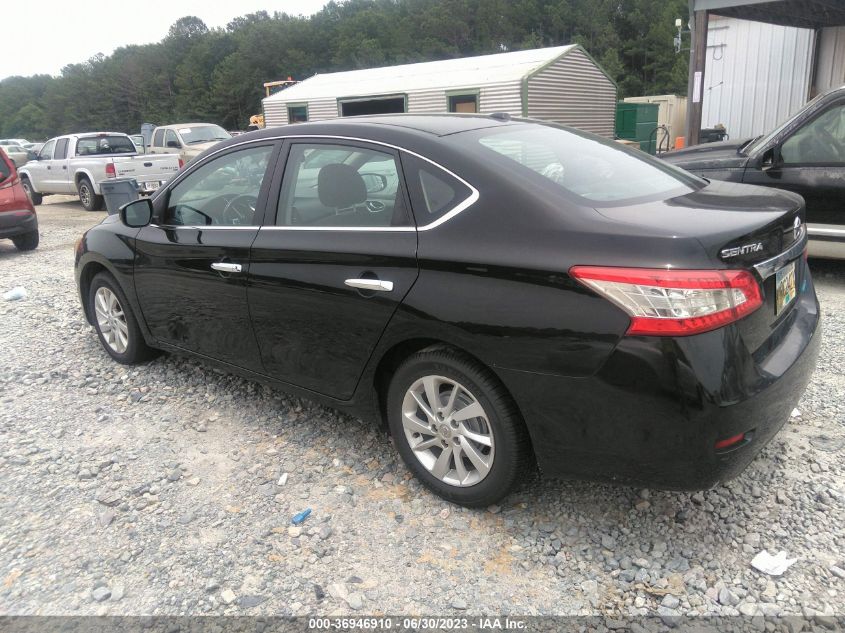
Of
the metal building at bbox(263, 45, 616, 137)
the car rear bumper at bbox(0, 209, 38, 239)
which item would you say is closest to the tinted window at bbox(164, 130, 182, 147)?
the metal building at bbox(263, 45, 616, 137)

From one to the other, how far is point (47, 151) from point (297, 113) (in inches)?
368

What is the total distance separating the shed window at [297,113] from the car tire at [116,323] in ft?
63.1

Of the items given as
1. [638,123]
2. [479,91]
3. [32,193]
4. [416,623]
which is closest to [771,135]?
[416,623]

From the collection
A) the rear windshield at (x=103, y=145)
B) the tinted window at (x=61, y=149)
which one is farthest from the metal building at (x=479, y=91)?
the tinted window at (x=61, y=149)

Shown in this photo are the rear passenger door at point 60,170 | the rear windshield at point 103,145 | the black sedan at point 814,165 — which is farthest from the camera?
the rear passenger door at point 60,170

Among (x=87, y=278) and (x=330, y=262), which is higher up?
(x=330, y=262)

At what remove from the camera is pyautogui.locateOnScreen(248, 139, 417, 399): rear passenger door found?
2779 millimetres

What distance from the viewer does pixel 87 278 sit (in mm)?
4738

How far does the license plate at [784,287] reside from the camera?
2484 mm

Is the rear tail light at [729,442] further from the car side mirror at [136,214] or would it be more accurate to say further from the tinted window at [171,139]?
the tinted window at [171,139]

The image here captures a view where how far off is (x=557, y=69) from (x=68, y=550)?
20.1 metres

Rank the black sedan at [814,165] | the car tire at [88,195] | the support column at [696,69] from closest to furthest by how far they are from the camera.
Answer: the black sedan at [814,165] < the support column at [696,69] < the car tire at [88,195]

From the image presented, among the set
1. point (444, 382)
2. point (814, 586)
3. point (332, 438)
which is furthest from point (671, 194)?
point (332, 438)

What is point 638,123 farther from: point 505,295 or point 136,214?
point 505,295
